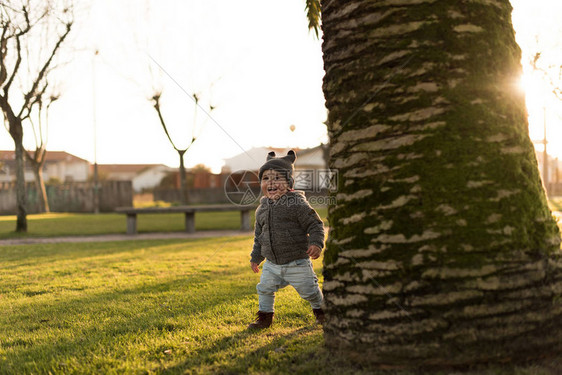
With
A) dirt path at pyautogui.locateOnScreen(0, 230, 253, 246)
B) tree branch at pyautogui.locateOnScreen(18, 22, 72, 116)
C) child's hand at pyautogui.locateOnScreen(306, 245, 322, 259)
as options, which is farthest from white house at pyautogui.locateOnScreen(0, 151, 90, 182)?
child's hand at pyautogui.locateOnScreen(306, 245, 322, 259)

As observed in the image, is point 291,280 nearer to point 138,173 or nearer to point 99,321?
point 99,321

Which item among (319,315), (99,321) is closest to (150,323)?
(99,321)

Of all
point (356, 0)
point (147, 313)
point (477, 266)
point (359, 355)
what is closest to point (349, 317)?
point (359, 355)

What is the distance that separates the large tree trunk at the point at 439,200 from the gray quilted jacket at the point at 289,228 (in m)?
1.10

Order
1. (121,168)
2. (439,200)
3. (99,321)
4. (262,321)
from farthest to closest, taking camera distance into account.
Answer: (121,168) → (99,321) → (262,321) → (439,200)

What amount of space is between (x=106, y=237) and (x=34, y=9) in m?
7.05

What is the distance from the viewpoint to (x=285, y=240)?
3.50 meters

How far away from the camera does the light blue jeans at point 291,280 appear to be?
11.4 ft

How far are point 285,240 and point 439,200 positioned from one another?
1.60m

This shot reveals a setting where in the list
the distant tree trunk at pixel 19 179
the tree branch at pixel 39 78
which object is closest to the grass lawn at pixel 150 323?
the distant tree trunk at pixel 19 179

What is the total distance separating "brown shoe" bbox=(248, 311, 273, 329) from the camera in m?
3.39

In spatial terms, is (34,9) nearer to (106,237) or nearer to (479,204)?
(106,237)

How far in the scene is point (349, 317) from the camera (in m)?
2.30

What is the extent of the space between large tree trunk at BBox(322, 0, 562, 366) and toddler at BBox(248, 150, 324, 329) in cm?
109
